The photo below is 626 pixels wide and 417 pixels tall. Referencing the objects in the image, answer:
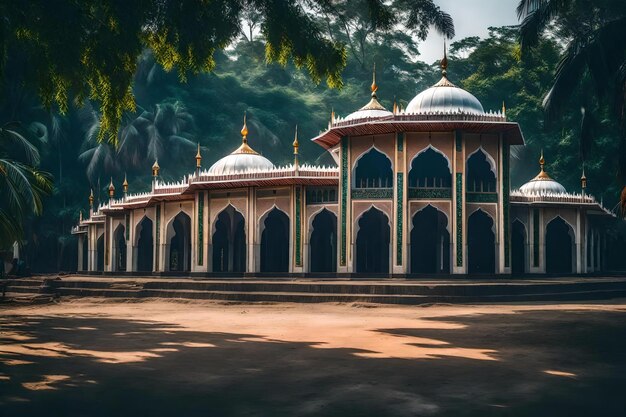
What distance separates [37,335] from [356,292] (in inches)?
398

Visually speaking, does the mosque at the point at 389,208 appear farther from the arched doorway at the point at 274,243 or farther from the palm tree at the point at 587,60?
the palm tree at the point at 587,60

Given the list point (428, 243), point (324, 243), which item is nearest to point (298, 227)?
point (324, 243)

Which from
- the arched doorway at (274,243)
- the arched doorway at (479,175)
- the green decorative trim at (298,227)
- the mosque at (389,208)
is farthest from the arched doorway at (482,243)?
the arched doorway at (274,243)

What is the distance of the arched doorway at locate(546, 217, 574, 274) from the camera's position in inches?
1238

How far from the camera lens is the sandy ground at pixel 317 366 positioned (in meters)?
6.48

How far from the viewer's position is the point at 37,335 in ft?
39.1

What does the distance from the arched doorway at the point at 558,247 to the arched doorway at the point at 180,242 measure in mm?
16139

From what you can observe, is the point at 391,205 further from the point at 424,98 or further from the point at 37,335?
the point at 37,335

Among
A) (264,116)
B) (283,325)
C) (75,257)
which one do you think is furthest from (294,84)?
(283,325)

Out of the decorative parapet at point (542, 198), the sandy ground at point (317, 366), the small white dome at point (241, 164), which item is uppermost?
the small white dome at point (241, 164)

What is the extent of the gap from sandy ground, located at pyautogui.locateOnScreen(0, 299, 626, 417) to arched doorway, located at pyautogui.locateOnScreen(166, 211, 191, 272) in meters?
16.1

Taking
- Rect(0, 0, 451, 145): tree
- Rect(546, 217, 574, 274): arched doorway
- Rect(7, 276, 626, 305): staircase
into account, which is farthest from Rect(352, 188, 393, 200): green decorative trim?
Rect(0, 0, 451, 145): tree

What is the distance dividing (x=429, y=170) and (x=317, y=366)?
1954cm

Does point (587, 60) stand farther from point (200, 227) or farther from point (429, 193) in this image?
point (200, 227)
